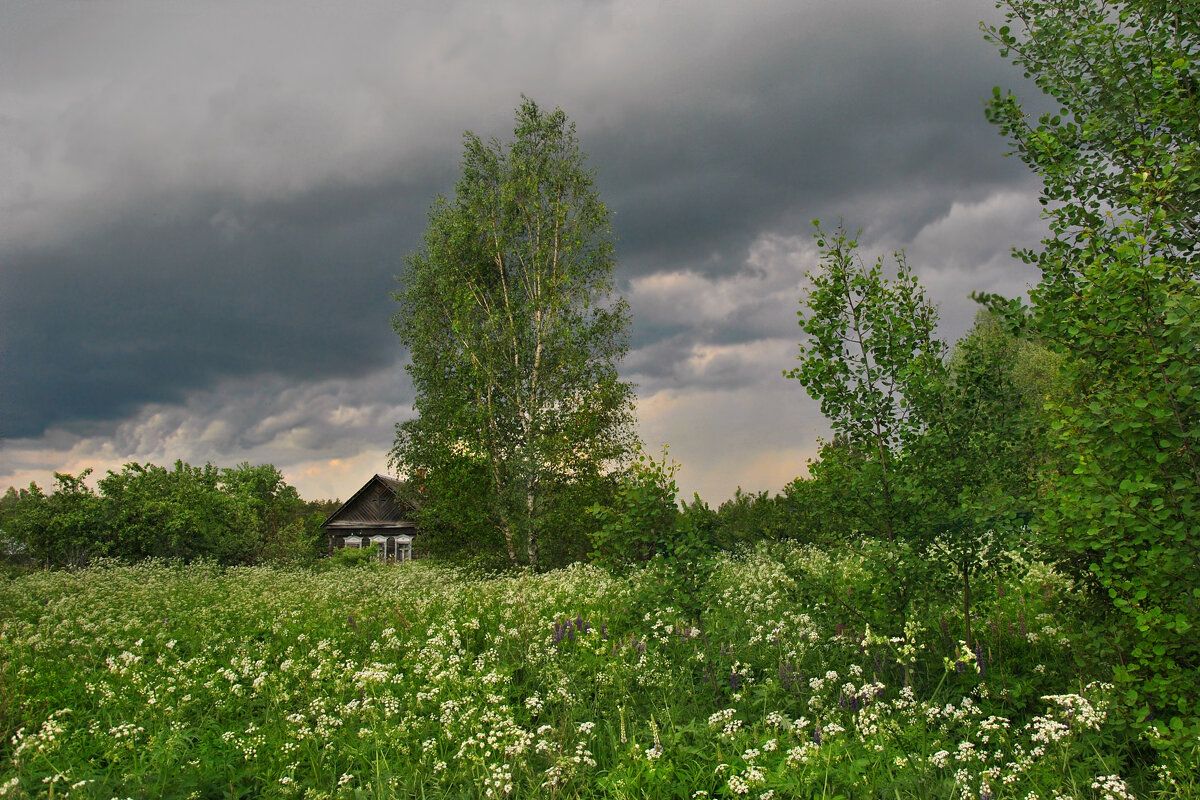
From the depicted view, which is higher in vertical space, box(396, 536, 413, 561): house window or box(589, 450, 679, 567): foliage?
box(589, 450, 679, 567): foliage

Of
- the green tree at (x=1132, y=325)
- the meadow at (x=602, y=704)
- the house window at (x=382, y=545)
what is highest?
the green tree at (x=1132, y=325)

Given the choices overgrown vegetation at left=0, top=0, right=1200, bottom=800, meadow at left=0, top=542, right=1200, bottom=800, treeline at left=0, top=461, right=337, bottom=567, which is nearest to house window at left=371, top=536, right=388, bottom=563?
treeline at left=0, top=461, right=337, bottom=567

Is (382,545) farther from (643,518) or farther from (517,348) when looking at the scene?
(643,518)

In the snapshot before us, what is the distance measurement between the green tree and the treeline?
30.7 metres

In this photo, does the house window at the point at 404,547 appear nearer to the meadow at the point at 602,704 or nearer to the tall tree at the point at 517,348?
the tall tree at the point at 517,348

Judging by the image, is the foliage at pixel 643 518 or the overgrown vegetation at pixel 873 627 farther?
the foliage at pixel 643 518

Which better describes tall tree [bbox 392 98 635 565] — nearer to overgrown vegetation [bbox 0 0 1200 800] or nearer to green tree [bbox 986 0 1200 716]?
overgrown vegetation [bbox 0 0 1200 800]

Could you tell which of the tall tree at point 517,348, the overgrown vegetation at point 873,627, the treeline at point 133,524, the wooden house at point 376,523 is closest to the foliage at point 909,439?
the overgrown vegetation at point 873,627

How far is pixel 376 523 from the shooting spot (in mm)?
41938

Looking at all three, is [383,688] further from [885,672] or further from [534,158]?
[534,158]

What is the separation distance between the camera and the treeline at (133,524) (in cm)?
2564

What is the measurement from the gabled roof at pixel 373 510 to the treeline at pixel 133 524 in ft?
26.2

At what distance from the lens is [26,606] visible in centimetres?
1252

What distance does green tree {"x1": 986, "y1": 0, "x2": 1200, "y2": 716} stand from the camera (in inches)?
165
